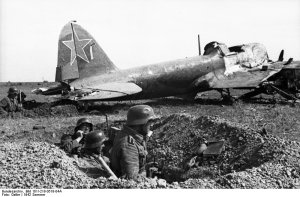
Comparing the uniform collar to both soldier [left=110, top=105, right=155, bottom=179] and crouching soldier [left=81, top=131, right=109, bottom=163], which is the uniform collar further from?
crouching soldier [left=81, top=131, right=109, bottom=163]

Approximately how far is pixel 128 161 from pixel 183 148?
4.40 metres

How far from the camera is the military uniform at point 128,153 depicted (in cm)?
568

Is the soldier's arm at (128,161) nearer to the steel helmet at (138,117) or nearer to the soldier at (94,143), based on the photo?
the steel helmet at (138,117)

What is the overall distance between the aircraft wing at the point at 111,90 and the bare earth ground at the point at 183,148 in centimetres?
73

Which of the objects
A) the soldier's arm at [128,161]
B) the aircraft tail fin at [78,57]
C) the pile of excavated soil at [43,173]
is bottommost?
the pile of excavated soil at [43,173]

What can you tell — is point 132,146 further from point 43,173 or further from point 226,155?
point 226,155

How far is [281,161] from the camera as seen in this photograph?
22.4 ft

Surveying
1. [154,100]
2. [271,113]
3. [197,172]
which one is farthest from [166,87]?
[197,172]

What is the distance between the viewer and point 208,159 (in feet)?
28.7

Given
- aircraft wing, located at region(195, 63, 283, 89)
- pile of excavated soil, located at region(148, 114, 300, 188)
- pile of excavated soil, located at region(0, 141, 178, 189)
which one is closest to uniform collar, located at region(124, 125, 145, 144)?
pile of excavated soil, located at region(0, 141, 178, 189)

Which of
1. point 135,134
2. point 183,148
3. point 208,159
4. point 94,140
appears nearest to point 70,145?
point 94,140

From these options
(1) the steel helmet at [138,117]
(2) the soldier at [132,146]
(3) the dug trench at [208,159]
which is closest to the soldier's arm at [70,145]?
(3) the dug trench at [208,159]

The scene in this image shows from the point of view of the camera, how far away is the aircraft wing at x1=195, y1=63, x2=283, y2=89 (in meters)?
17.3

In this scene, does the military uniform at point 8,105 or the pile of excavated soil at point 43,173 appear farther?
the military uniform at point 8,105
